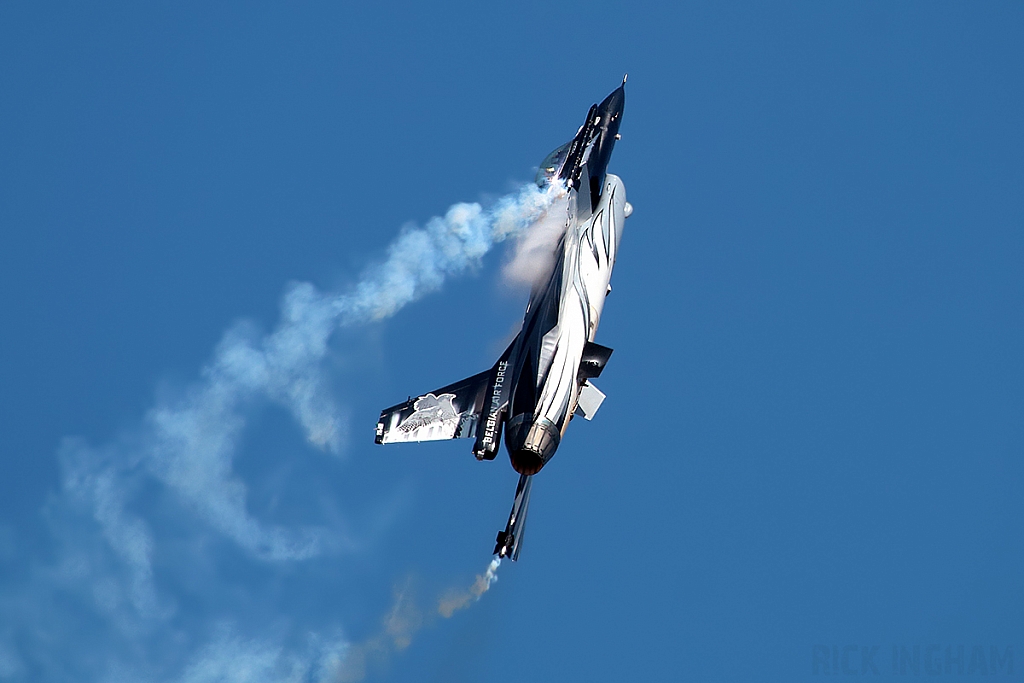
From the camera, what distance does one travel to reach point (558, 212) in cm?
6456

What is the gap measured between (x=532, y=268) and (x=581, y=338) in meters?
6.46

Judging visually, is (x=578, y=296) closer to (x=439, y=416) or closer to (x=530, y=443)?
(x=439, y=416)

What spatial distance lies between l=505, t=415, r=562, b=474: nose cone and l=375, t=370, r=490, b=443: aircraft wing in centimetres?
322

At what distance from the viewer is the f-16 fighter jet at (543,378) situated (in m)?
55.0

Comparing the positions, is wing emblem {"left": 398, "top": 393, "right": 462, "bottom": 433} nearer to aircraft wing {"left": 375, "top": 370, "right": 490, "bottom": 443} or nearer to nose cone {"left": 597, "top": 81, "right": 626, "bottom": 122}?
aircraft wing {"left": 375, "top": 370, "right": 490, "bottom": 443}

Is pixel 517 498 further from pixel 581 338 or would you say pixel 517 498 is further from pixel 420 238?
pixel 420 238

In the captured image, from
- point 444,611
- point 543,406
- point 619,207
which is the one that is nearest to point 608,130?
point 619,207

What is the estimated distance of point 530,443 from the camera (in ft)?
177

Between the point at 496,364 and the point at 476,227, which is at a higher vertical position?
the point at 476,227

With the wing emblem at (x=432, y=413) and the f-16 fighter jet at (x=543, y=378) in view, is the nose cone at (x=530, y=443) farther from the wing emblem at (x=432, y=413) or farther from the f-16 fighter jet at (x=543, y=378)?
the wing emblem at (x=432, y=413)

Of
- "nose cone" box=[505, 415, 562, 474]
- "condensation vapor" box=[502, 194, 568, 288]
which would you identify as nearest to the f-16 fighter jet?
"nose cone" box=[505, 415, 562, 474]

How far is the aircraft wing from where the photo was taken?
5769cm

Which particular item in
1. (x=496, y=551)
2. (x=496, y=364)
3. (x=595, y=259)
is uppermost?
(x=595, y=259)

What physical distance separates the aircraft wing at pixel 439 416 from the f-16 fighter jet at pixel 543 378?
0.03 m
